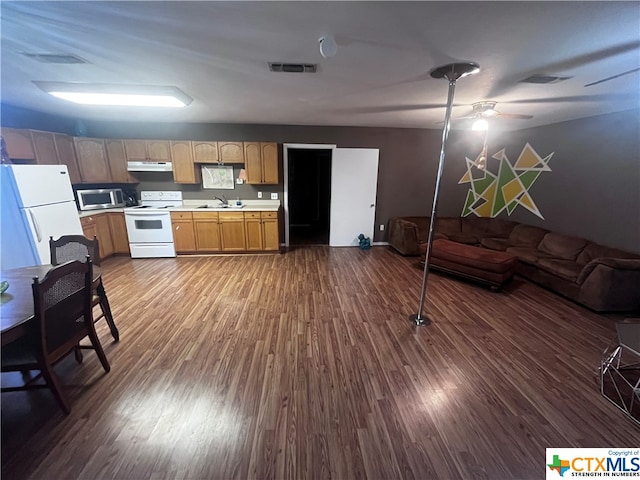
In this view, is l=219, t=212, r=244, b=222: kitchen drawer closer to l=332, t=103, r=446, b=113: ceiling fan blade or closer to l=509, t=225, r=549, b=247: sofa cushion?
l=332, t=103, r=446, b=113: ceiling fan blade

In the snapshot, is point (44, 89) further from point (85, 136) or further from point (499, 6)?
point (499, 6)

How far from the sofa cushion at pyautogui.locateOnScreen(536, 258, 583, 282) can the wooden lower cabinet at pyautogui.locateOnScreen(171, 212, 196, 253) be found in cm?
574

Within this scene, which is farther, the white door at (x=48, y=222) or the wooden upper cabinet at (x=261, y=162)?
the wooden upper cabinet at (x=261, y=162)

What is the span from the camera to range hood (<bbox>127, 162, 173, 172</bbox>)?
15.4ft

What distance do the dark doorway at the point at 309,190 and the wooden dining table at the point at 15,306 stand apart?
538 cm

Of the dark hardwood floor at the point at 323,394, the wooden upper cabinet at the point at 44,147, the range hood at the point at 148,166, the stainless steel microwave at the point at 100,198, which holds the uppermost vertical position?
the wooden upper cabinet at the point at 44,147

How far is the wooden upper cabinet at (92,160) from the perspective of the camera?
4.37m

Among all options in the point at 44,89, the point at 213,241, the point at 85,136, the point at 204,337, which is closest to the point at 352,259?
the point at 213,241

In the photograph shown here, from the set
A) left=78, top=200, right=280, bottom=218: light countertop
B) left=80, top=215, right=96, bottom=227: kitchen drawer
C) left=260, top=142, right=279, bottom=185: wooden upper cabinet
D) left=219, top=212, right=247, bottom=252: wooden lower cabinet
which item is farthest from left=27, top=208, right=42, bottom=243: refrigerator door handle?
left=260, top=142, right=279, bottom=185: wooden upper cabinet

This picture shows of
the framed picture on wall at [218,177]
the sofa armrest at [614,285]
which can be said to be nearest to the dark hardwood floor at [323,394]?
the sofa armrest at [614,285]

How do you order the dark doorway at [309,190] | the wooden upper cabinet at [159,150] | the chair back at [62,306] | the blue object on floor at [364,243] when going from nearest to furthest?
the chair back at [62,306]
the wooden upper cabinet at [159,150]
the blue object on floor at [364,243]
the dark doorway at [309,190]

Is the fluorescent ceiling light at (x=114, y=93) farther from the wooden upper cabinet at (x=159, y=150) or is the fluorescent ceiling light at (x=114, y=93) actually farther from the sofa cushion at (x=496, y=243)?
the sofa cushion at (x=496, y=243)

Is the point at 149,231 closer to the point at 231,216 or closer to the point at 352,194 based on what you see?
the point at 231,216

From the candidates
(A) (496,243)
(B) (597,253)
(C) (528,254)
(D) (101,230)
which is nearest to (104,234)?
(D) (101,230)
